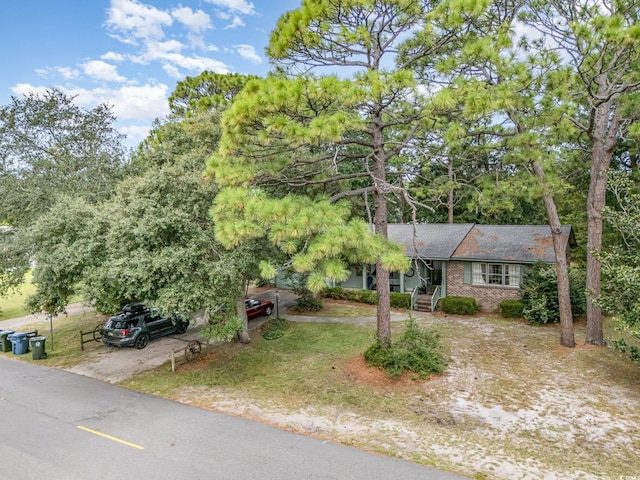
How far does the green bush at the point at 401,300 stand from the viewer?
61.0 ft

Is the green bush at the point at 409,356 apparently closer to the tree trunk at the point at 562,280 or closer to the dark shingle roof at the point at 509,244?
the tree trunk at the point at 562,280

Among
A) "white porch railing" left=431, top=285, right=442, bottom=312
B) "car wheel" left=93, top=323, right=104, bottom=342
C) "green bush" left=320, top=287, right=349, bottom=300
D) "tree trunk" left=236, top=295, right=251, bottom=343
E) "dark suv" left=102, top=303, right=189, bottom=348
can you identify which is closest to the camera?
"tree trunk" left=236, top=295, right=251, bottom=343

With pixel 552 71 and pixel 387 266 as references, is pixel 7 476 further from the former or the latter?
pixel 552 71

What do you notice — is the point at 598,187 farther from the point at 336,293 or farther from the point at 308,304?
the point at 336,293

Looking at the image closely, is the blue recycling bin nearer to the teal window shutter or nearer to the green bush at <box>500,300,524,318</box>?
the teal window shutter

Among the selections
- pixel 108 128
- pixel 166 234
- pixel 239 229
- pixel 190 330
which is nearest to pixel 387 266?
pixel 239 229

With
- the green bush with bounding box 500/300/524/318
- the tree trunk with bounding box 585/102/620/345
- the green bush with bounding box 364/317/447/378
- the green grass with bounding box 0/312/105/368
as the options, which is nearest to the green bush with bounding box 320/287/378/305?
the green bush with bounding box 500/300/524/318

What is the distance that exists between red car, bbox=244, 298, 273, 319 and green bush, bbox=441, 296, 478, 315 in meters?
8.30

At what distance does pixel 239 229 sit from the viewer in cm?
816

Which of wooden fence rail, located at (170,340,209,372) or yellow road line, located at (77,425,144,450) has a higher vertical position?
wooden fence rail, located at (170,340,209,372)

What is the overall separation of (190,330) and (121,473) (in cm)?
1010

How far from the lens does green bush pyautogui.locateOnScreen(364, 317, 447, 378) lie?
10.5 meters

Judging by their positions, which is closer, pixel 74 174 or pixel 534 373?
pixel 534 373

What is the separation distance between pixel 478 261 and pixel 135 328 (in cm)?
1492
